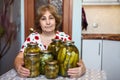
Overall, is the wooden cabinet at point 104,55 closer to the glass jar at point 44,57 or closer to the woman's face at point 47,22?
the woman's face at point 47,22

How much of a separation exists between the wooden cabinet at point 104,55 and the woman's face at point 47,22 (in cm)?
152

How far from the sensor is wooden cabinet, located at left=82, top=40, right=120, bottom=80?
10.1 feet

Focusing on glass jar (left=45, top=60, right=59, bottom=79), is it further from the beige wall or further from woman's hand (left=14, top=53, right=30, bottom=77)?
the beige wall

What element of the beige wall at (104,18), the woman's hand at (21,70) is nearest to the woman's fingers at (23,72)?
the woman's hand at (21,70)

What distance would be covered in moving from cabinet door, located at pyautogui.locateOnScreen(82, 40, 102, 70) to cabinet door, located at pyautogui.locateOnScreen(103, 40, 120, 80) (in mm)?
83

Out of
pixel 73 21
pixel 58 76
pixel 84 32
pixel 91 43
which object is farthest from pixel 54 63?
pixel 84 32

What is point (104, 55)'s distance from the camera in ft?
10.2

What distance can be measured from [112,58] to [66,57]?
2.04 m

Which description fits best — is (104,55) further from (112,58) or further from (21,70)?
(21,70)

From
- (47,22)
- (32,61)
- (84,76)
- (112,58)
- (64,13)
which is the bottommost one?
(112,58)

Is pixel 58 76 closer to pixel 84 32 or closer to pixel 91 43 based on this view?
pixel 91 43

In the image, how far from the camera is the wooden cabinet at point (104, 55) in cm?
308

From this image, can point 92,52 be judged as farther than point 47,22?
Yes

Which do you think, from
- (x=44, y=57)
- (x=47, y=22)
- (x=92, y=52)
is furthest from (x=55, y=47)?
(x=92, y=52)
